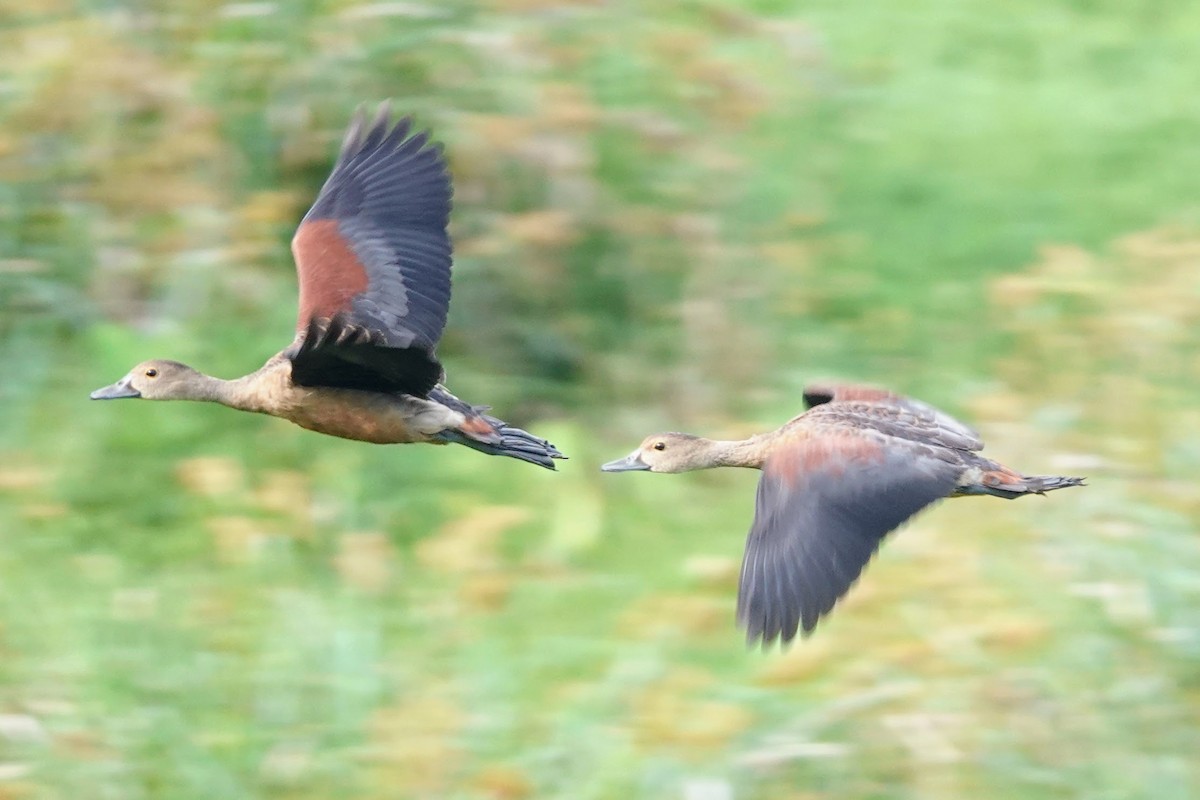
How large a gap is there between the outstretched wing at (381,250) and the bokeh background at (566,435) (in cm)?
154

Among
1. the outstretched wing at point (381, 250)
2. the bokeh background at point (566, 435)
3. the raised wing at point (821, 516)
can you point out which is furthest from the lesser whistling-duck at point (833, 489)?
the bokeh background at point (566, 435)

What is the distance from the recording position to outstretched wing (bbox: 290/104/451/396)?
7.41 meters

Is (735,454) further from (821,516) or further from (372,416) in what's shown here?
(372,416)

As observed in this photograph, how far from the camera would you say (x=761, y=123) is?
1127cm

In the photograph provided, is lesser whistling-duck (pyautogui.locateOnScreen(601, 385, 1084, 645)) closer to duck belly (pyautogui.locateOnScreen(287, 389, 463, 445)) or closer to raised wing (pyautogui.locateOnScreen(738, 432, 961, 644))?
raised wing (pyautogui.locateOnScreen(738, 432, 961, 644))

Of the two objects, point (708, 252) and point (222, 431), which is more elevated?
point (708, 252)

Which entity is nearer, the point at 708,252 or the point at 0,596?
the point at 0,596

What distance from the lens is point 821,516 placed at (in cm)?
690

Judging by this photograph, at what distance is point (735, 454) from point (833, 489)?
80 centimetres

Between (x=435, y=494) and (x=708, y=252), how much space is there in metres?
1.72

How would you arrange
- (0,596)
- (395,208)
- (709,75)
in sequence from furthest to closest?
1. (709,75)
2. (0,596)
3. (395,208)

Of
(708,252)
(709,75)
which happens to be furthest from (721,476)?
(709,75)

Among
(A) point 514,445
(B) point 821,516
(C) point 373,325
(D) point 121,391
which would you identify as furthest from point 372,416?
(B) point 821,516

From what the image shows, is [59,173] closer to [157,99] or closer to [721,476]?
[157,99]
